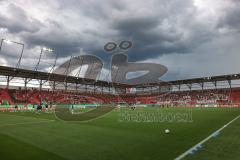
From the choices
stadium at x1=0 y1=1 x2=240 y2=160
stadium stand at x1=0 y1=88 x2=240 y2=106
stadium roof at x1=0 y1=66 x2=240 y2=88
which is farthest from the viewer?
stadium stand at x1=0 y1=88 x2=240 y2=106

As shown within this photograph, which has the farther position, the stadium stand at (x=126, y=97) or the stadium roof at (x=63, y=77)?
the stadium stand at (x=126, y=97)

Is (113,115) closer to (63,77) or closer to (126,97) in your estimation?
(63,77)

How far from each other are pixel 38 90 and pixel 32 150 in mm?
68020

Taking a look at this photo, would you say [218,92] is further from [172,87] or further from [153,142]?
[153,142]

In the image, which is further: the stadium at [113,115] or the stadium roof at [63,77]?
the stadium roof at [63,77]

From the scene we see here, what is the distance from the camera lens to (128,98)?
339 ft

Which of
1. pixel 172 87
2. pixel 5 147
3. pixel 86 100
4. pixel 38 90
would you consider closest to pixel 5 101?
pixel 38 90

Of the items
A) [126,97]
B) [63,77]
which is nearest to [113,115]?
[63,77]

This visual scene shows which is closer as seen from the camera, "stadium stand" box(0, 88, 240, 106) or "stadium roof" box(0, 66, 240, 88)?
"stadium roof" box(0, 66, 240, 88)

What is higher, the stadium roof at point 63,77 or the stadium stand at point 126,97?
the stadium roof at point 63,77

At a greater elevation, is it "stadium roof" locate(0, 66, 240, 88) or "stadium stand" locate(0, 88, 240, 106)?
"stadium roof" locate(0, 66, 240, 88)

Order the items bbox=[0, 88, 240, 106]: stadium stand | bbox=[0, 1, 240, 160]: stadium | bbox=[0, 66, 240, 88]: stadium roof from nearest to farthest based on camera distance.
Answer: bbox=[0, 1, 240, 160]: stadium < bbox=[0, 66, 240, 88]: stadium roof < bbox=[0, 88, 240, 106]: stadium stand

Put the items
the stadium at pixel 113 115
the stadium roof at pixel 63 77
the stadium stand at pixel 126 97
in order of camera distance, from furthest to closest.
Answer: the stadium stand at pixel 126 97 → the stadium roof at pixel 63 77 → the stadium at pixel 113 115

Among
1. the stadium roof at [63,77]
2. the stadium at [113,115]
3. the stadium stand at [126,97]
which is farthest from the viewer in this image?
the stadium stand at [126,97]
